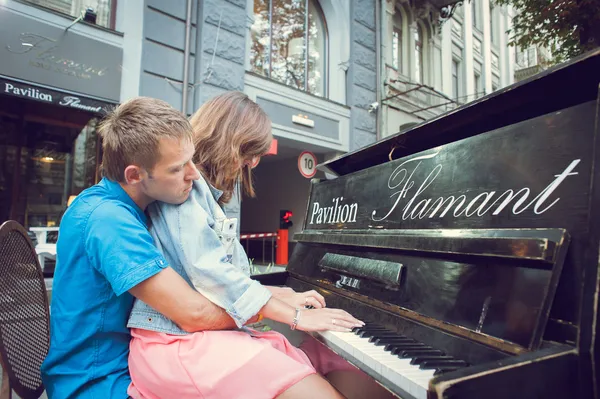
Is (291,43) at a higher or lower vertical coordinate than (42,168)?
higher

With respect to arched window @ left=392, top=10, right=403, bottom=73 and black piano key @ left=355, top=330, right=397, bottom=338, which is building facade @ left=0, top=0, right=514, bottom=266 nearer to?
arched window @ left=392, top=10, right=403, bottom=73

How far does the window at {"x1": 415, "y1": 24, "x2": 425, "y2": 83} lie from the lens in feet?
38.0

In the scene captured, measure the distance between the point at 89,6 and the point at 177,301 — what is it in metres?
6.18

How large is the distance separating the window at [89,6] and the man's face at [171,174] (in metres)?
5.37

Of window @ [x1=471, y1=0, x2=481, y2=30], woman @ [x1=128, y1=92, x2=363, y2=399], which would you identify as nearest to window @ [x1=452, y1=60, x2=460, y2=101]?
window @ [x1=471, y1=0, x2=481, y2=30]

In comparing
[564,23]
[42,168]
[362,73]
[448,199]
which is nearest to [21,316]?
[448,199]

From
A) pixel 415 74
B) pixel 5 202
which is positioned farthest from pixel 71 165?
pixel 415 74

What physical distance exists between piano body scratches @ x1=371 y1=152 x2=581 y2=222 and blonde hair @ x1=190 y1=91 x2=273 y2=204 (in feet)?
2.13

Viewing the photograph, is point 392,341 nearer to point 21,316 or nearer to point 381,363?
point 381,363

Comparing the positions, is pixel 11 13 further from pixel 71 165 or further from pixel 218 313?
pixel 218 313

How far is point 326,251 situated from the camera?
193 centimetres

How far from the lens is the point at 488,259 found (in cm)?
107

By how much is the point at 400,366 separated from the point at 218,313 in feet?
2.02

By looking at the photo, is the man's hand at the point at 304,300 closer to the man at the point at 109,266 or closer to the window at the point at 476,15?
the man at the point at 109,266
